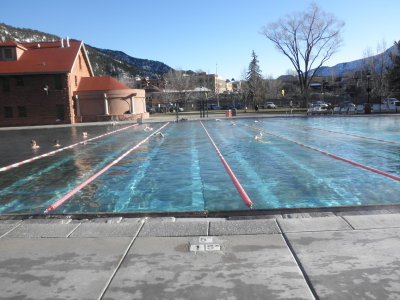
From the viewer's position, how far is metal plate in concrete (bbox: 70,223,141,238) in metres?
4.80

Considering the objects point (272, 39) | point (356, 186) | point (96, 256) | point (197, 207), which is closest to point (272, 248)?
point (96, 256)

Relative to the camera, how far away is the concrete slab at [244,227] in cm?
472

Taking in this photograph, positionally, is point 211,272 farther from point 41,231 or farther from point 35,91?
point 35,91

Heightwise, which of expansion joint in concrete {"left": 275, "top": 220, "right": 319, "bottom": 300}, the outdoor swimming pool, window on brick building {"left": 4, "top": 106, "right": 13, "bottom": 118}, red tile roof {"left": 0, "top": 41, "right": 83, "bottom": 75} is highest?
red tile roof {"left": 0, "top": 41, "right": 83, "bottom": 75}

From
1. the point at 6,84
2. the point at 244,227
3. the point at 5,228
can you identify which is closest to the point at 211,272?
the point at 244,227

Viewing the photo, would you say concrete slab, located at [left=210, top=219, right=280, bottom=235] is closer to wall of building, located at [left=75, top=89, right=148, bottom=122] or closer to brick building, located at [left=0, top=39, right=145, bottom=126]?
brick building, located at [left=0, top=39, right=145, bottom=126]

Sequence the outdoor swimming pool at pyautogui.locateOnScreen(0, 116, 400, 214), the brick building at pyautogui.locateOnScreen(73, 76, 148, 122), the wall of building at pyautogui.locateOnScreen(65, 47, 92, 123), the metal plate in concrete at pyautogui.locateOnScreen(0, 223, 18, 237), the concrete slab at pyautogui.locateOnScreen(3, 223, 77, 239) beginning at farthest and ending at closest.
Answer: the brick building at pyautogui.locateOnScreen(73, 76, 148, 122) → the wall of building at pyautogui.locateOnScreen(65, 47, 92, 123) → the outdoor swimming pool at pyautogui.locateOnScreen(0, 116, 400, 214) → the metal plate in concrete at pyautogui.locateOnScreen(0, 223, 18, 237) → the concrete slab at pyautogui.locateOnScreen(3, 223, 77, 239)

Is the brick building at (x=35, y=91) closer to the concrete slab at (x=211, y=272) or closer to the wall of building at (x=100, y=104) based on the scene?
the wall of building at (x=100, y=104)

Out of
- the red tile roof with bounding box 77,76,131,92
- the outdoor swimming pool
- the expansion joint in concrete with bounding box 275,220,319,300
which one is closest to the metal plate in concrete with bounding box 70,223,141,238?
the outdoor swimming pool

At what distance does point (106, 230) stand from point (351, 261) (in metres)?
3.06

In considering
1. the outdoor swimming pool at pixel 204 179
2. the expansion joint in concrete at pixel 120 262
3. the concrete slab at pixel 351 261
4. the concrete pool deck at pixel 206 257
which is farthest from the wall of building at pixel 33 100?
the concrete slab at pixel 351 261

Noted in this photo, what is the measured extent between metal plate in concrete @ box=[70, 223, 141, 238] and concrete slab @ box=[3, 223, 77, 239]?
0.15 metres

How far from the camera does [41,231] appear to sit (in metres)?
4.96

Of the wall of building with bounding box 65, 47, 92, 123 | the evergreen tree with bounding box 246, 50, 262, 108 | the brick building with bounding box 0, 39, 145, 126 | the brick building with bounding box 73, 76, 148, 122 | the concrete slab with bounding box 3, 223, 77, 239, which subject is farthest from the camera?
the evergreen tree with bounding box 246, 50, 262, 108
